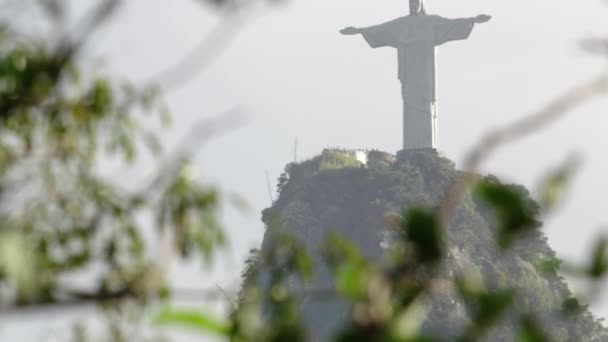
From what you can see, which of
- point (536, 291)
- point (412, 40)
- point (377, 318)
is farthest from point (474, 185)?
point (412, 40)

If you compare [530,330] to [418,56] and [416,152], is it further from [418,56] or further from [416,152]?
[418,56]

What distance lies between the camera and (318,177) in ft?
243

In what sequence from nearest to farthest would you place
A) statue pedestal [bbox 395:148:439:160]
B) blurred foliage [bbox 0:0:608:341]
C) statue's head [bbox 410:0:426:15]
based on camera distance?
blurred foliage [bbox 0:0:608:341]
statue pedestal [bbox 395:148:439:160]
statue's head [bbox 410:0:426:15]

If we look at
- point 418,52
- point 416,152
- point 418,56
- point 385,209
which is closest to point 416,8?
point 418,52

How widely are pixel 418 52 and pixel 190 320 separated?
245 ft

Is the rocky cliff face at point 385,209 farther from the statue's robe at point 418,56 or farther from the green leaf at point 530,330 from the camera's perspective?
the green leaf at point 530,330

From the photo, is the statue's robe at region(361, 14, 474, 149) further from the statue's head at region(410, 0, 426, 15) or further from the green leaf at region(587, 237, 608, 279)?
the green leaf at region(587, 237, 608, 279)

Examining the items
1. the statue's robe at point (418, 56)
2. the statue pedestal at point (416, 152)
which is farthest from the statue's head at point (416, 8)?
the statue pedestal at point (416, 152)

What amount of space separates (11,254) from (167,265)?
0.17m

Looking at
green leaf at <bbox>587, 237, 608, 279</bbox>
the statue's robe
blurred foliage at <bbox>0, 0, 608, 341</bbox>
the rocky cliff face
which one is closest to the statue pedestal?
the rocky cliff face

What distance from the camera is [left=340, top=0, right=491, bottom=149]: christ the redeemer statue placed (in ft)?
243

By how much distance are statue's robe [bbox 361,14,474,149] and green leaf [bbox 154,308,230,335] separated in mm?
72612

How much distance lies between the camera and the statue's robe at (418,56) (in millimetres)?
73938

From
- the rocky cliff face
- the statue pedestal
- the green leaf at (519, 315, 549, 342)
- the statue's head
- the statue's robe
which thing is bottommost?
the green leaf at (519, 315, 549, 342)
